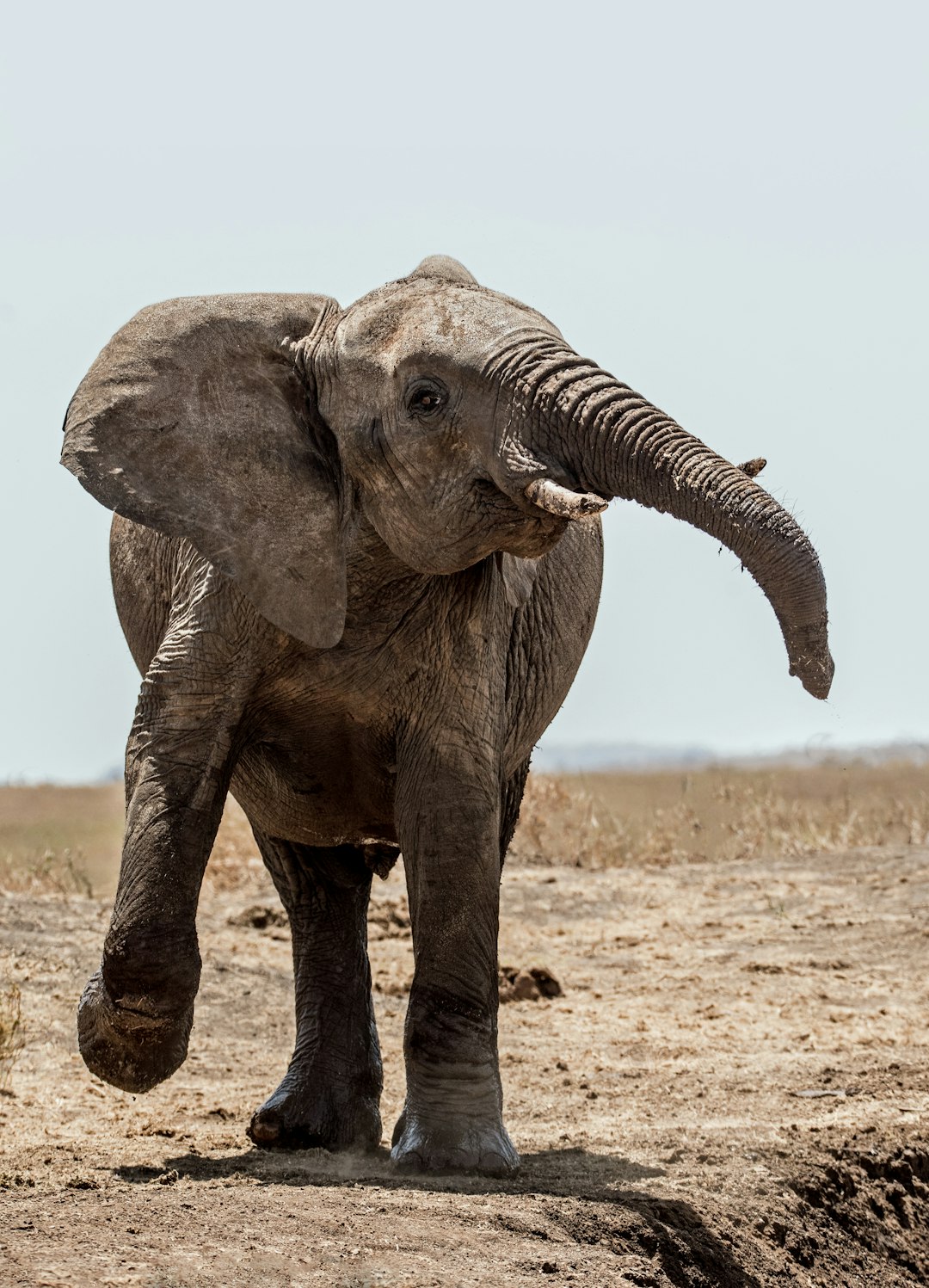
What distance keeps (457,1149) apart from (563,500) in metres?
2.20

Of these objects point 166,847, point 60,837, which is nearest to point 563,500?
point 166,847

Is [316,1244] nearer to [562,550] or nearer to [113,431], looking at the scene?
[113,431]

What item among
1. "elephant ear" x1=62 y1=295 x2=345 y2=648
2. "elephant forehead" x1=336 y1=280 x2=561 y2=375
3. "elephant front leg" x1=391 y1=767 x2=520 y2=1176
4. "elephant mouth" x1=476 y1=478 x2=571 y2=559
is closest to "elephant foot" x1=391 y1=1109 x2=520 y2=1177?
"elephant front leg" x1=391 y1=767 x2=520 y2=1176

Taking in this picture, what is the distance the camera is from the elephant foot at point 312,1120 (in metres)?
7.49

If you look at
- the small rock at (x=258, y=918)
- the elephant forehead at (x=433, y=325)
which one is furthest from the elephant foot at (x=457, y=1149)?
the small rock at (x=258, y=918)

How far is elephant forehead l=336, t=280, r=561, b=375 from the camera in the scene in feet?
20.3

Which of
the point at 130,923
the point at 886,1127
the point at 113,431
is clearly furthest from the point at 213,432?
the point at 886,1127

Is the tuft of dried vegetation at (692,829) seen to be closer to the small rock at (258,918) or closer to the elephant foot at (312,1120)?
the small rock at (258,918)

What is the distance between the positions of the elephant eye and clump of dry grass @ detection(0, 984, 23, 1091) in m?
3.36

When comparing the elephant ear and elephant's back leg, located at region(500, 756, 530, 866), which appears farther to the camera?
elephant's back leg, located at region(500, 756, 530, 866)

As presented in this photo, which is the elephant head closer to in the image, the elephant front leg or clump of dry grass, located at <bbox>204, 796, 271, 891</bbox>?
the elephant front leg

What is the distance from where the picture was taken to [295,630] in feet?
21.2

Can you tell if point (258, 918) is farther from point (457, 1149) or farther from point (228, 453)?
point (228, 453)

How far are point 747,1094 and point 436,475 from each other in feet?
11.6
